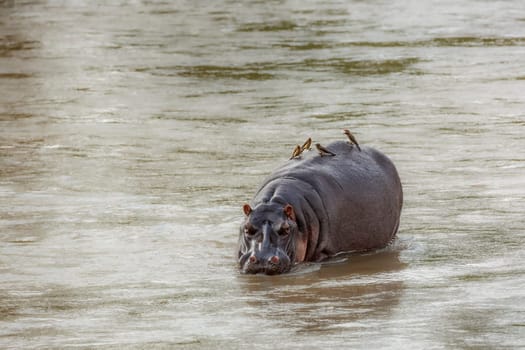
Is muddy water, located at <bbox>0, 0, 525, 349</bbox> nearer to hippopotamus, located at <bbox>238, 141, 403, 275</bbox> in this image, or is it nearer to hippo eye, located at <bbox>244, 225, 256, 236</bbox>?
hippopotamus, located at <bbox>238, 141, 403, 275</bbox>

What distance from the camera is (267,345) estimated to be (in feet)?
18.9

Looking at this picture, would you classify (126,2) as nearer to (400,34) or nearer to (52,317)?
(400,34)

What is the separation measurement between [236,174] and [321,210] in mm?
2746

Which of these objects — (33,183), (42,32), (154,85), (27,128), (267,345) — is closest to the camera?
(267,345)

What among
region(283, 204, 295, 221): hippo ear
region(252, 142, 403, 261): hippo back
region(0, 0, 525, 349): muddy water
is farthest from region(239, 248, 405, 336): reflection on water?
region(283, 204, 295, 221): hippo ear

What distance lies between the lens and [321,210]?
7.36 meters

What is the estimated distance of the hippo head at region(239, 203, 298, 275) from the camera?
7.01 meters

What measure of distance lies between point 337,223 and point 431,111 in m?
5.59

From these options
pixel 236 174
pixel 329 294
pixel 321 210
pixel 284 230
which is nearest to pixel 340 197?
pixel 321 210

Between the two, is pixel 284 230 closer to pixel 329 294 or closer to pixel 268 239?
pixel 268 239

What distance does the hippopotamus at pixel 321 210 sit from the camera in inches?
278

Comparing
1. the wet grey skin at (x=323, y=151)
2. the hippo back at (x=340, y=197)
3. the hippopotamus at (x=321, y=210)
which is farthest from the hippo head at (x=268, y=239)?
the wet grey skin at (x=323, y=151)

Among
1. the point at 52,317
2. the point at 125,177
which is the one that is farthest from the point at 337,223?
the point at 125,177

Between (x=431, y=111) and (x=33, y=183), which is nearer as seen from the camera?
(x=33, y=183)
